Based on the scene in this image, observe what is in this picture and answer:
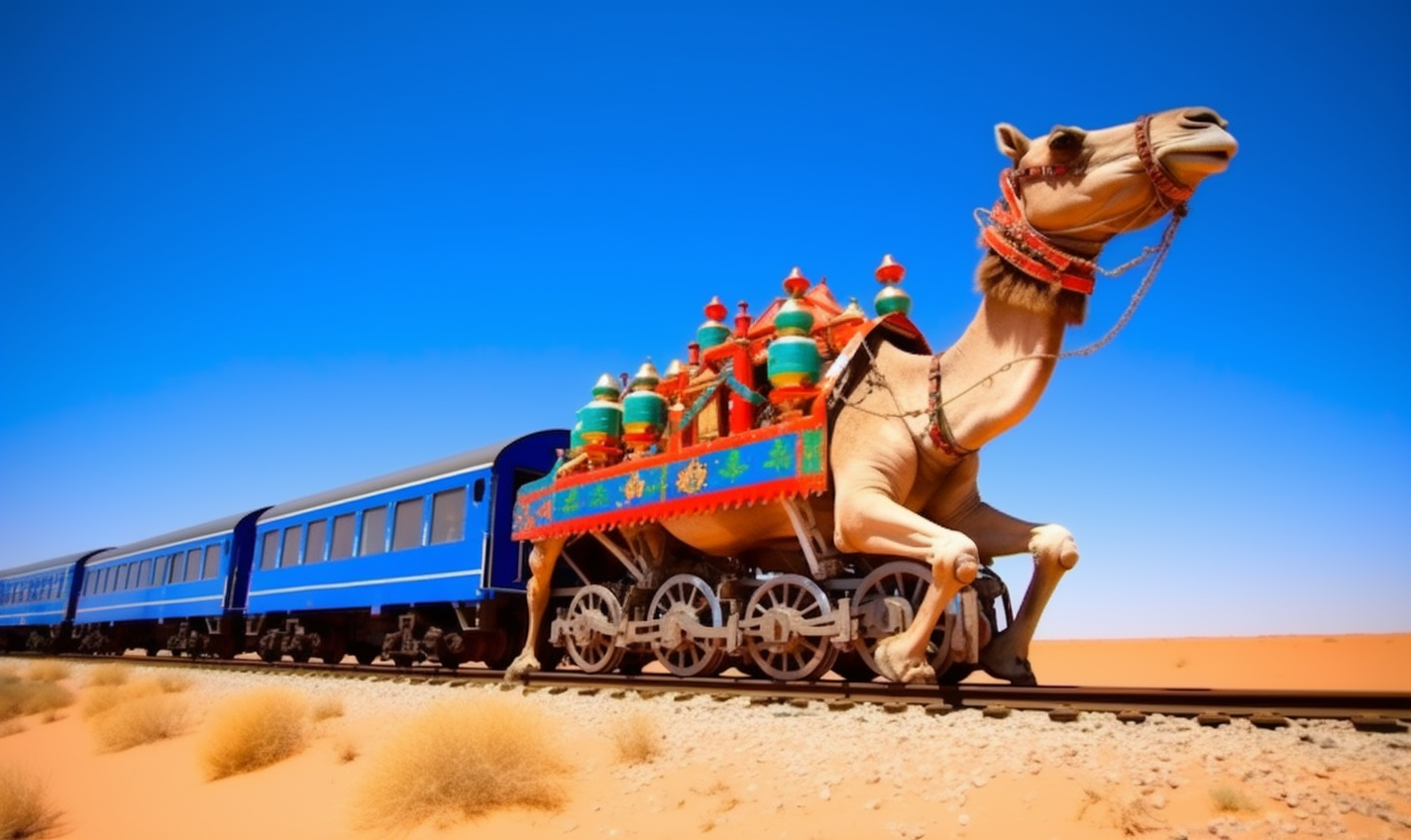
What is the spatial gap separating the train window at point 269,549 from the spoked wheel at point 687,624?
462 inches

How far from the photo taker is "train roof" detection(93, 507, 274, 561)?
20141 mm

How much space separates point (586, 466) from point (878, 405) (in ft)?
14.3

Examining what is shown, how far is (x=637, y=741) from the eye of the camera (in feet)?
18.1

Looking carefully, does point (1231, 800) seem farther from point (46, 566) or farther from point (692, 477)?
point (46, 566)

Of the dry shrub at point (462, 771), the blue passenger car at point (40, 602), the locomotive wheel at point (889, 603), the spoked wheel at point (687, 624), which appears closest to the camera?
the dry shrub at point (462, 771)

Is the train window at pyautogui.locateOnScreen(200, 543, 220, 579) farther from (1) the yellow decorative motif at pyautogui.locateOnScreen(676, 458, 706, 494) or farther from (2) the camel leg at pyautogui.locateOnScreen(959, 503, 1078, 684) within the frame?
(2) the camel leg at pyautogui.locateOnScreen(959, 503, 1078, 684)

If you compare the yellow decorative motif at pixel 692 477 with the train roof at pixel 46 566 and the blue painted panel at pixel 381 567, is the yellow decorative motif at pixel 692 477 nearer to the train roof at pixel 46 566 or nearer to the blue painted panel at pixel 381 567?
the blue painted panel at pixel 381 567

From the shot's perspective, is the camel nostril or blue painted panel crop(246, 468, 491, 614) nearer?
the camel nostril

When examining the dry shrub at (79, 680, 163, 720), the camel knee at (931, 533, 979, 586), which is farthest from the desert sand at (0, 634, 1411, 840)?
the dry shrub at (79, 680, 163, 720)

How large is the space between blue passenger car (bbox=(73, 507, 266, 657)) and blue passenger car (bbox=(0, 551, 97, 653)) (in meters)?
0.62

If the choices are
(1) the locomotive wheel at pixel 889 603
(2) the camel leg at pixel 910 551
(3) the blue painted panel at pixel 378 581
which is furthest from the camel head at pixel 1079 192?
(3) the blue painted panel at pixel 378 581

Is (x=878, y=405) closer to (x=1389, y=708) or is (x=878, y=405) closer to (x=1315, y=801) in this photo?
(x=1389, y=708)

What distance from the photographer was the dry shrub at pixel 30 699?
13.6 m

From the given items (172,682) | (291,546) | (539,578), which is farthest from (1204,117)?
(291,546)
